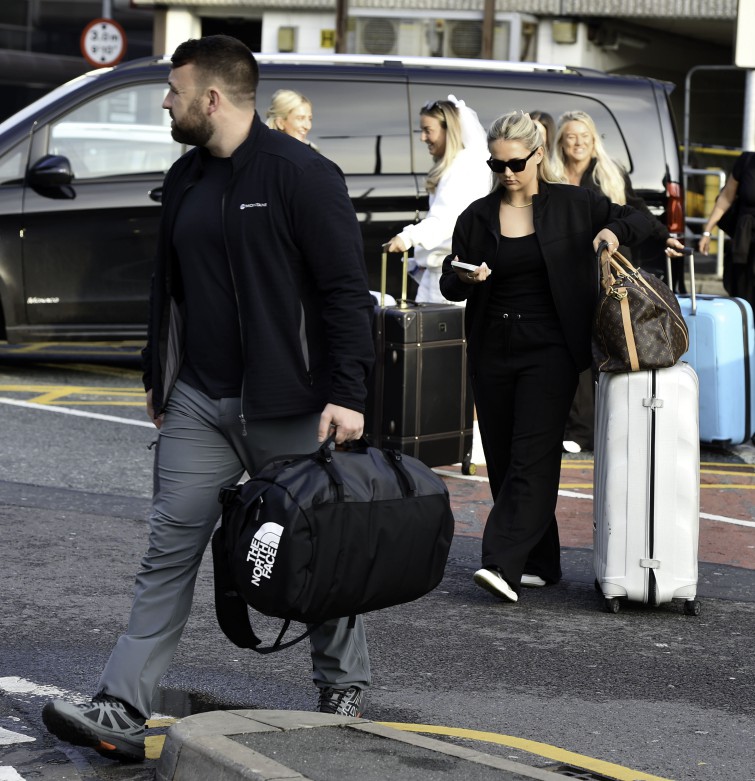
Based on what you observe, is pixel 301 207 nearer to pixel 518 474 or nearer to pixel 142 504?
pixel 518 474

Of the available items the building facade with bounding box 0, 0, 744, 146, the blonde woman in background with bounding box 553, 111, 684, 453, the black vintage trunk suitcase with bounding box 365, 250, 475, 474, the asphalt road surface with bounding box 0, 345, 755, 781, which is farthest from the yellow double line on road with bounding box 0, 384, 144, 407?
the building facade with bounding box 0, 0, 744, 146

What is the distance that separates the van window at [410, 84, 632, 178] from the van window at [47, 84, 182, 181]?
1.64 metres

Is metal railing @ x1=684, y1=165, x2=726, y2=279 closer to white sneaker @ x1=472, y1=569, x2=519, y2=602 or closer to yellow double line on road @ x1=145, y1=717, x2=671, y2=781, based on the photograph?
white sneaker @ x1=472, y1=569, x2=519, y2=602

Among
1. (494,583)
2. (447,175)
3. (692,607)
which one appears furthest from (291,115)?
(692,607)

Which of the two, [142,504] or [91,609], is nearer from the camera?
[91,609]

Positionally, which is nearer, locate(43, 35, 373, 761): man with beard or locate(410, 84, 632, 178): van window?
locate(43, 35, 373, 761): man with beard

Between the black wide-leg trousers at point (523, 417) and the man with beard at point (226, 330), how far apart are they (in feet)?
5.88

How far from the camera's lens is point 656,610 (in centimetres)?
615

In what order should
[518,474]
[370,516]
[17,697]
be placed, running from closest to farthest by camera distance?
[370,516] → [17,697] → [518,474]

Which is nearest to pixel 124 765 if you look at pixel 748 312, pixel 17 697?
pixel 17 697

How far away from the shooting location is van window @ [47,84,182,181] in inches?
424

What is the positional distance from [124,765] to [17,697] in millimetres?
643

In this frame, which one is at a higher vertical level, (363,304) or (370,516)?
(363,304)

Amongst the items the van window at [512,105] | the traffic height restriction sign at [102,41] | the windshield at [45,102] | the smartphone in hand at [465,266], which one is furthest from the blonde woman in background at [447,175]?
the traffic height restriction sign at [102,41]
